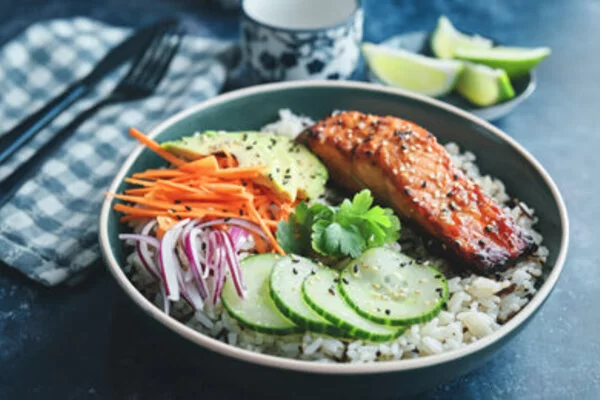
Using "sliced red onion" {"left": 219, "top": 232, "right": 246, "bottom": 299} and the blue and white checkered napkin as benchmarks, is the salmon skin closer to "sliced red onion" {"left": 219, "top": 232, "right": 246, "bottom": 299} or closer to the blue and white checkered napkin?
"sliced red onion" {"left": 219, "top": 232, "right": 246, "bottom": 299}

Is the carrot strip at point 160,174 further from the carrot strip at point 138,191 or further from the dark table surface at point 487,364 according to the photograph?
the dark table surface at point 487,364

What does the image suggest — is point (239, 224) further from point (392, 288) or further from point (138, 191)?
point (392, 288)

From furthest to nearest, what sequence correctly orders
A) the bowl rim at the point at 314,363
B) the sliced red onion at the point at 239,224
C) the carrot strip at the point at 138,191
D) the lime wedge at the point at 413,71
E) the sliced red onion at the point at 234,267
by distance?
the lime wedge at the point at 413,71
the carrot strip at the point at 138,191
the sliced red onion at the point at 239,224
the sliced red onion at the point at 234,267
the bowl rim at the point at 314,363

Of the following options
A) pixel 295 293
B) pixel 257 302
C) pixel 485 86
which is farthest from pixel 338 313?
pixel 485 86

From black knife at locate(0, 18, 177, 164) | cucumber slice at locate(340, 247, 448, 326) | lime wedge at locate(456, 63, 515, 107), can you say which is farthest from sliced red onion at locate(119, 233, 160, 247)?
lime wedge at locate(456, 63, 515, 107)

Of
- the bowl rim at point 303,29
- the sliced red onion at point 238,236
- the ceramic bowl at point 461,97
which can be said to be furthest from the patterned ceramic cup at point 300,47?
the sliced red onion at point 238,236

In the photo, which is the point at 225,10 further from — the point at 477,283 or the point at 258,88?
the point at 477,283
